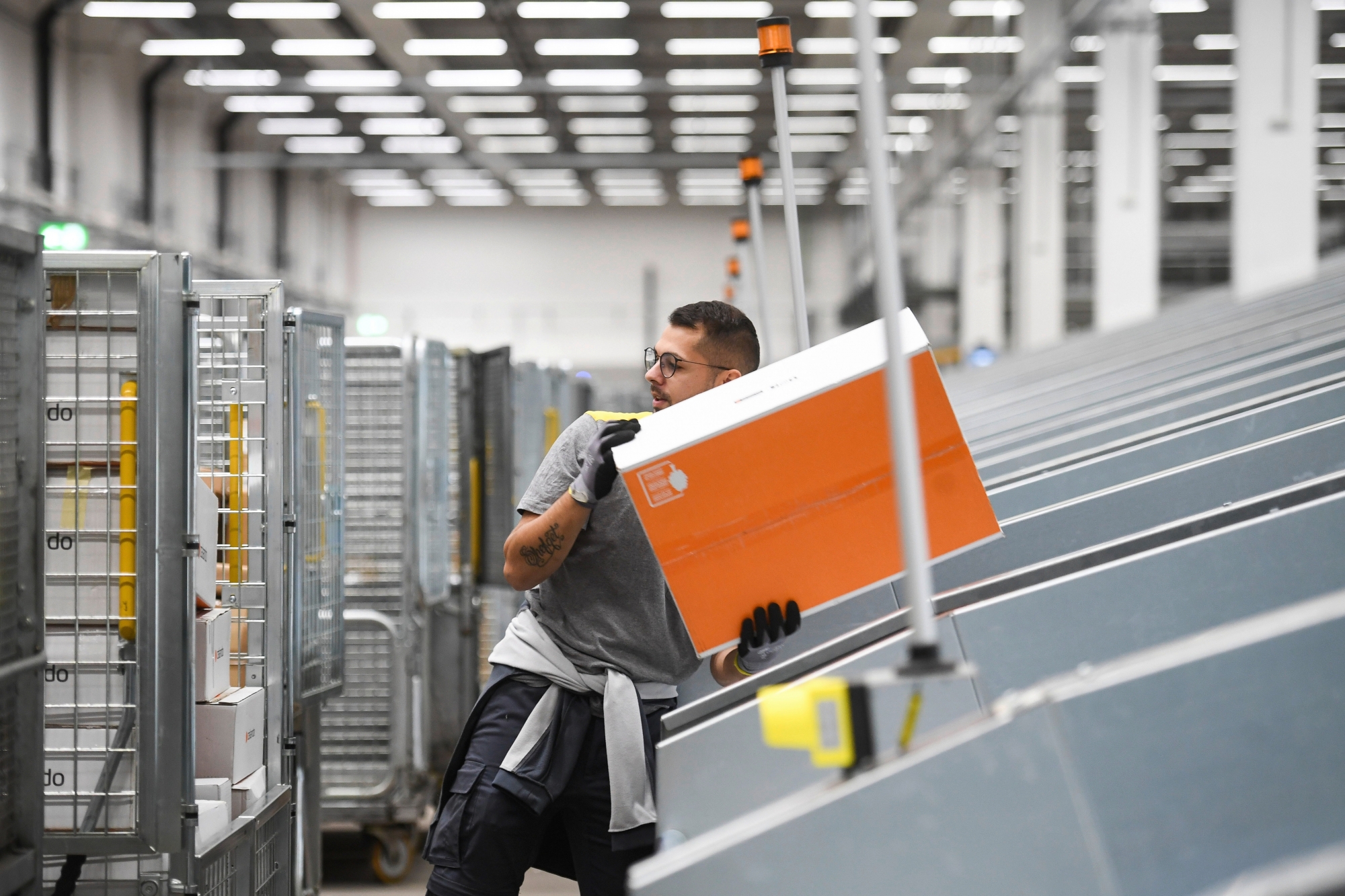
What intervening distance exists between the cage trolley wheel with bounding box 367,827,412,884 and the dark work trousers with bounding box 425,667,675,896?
2.70 meters

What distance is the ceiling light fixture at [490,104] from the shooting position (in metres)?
17.4

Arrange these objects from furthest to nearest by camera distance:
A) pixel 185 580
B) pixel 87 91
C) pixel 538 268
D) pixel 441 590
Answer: pixel 538 268, pixel 87 91, pixel 441 590, pixel 185 580

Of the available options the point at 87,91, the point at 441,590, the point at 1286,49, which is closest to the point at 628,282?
the point at 87,91

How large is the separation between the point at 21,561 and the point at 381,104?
1685cm

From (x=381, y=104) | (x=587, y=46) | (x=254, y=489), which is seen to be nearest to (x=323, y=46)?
(x=381, y=104)

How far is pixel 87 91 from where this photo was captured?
1510 centimetres

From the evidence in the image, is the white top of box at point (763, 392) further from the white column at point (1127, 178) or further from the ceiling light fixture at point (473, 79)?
the ceiling light fixture at point (473, 79)

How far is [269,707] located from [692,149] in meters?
18.9

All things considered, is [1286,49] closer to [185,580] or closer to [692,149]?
[185,580]

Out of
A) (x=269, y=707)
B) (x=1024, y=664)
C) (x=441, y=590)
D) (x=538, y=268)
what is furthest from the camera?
(x=538, y=268)

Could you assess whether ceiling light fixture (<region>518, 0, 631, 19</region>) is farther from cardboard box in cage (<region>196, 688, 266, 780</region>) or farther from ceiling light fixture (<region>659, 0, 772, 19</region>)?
cardboard box in cage (<region>196, 688, 266, 780</region>)

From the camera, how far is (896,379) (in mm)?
1229

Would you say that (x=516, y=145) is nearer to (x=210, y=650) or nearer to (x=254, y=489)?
(x=254, y=489)

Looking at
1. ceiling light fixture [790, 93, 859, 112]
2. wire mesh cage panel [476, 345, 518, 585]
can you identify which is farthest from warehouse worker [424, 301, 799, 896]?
ceiling light fixture [790, 93, 859, 112]
